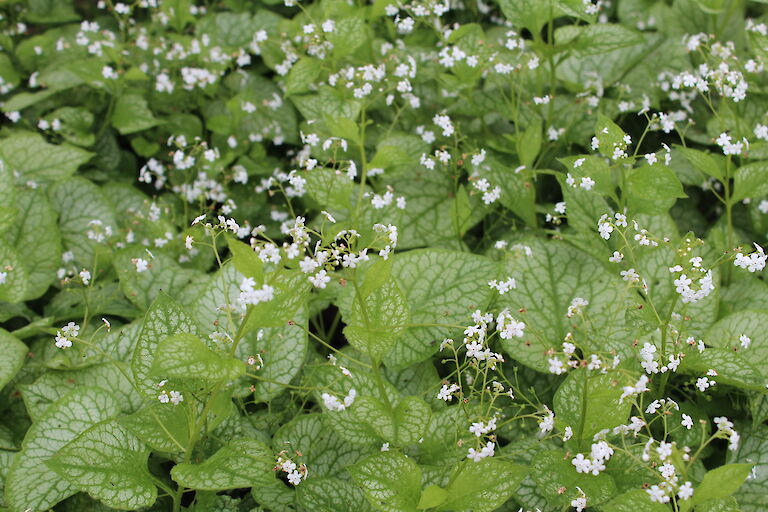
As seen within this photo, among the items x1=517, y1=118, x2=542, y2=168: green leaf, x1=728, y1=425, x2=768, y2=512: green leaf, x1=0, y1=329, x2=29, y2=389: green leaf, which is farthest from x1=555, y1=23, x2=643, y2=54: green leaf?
x1=0, y1=329, x2=29, y2=389: green leaf

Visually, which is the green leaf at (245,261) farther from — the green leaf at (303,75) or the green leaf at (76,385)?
the green leaf at (303,75)

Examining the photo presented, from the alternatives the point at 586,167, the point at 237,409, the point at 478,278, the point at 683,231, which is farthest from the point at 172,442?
the point at 683,231

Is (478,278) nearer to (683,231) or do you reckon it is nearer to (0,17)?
(683,231)

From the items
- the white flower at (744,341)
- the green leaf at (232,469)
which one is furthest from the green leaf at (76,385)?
the white flower at (744,341)

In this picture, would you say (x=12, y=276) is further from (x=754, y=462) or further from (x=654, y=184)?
(x=754, y=462)

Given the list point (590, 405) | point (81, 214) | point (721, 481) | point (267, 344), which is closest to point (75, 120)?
point (81, 214)

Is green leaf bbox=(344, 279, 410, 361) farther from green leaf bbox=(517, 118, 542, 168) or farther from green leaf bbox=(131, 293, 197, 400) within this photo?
green leaf bbox=(517, 118, 542, 168)

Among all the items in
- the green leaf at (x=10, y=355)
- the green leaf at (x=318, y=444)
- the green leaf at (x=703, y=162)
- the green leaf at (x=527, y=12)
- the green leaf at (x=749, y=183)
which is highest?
the green leaf at (x=527, y=12)
